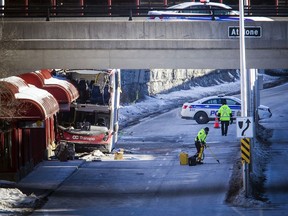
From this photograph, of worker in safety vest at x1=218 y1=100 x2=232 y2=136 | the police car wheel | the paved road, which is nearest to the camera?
the paved road

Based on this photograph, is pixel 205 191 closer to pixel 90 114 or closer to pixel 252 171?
pixel 252 171

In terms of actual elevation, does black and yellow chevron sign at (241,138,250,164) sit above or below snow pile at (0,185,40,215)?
above

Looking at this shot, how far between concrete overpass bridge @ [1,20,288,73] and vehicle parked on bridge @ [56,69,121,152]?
29.2 ft

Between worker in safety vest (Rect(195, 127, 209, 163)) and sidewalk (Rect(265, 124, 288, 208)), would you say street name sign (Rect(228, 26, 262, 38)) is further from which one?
worker in safety vest (Rect(195, 127, 209, 163))

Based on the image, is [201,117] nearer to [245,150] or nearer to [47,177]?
[47,177]

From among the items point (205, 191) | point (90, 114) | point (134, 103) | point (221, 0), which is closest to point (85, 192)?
point (205, 191)

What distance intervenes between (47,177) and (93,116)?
812cm

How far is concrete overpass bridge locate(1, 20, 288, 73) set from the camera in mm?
29578

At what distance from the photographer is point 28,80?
119 feet

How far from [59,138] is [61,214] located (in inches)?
543

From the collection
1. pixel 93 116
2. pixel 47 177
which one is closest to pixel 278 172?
pixel 47 177

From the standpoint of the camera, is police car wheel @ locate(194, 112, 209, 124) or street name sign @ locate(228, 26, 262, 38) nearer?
street name sign @ locate(228, 26, 262, 38)

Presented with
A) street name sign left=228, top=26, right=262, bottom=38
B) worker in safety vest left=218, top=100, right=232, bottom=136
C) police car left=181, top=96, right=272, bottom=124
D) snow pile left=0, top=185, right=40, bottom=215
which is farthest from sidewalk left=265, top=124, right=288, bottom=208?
snow pile left=0, top=185, right=40, bottom=215

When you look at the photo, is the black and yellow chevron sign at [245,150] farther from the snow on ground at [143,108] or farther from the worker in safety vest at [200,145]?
the worker in safety vest at [200,145]
